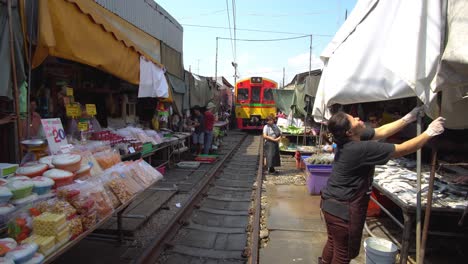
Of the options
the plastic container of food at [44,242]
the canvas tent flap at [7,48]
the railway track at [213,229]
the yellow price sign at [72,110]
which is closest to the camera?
the plastic container of food at [44,242]

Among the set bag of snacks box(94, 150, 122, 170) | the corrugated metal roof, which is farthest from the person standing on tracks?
bag of snacks box(94, 150, 122, 170)

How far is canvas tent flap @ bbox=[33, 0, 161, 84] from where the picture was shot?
390 centimetres

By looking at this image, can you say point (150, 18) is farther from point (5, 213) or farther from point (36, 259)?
point (36, 259)

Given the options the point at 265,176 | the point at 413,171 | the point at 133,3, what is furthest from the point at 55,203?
the point at 133,3

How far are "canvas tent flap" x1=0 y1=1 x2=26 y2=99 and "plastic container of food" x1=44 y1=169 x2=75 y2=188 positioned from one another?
127cm

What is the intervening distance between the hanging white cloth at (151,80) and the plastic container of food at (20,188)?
441cm

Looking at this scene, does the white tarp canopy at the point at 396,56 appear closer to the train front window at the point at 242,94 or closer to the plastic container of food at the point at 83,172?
the plastic container of food at the point at 83,172

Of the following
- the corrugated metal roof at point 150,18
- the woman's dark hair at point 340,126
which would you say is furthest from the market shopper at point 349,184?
the corrugated metal roof at point 150,18

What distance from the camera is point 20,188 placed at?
106 inches

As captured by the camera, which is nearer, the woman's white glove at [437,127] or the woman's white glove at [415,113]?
the woman's white glove at [437,127]

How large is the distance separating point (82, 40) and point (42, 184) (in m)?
2.53

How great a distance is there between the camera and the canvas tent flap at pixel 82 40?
3.90 meters

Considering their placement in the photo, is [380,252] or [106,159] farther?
[106,159]

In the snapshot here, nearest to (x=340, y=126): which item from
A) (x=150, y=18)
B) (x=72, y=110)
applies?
(x=72, y=110)
